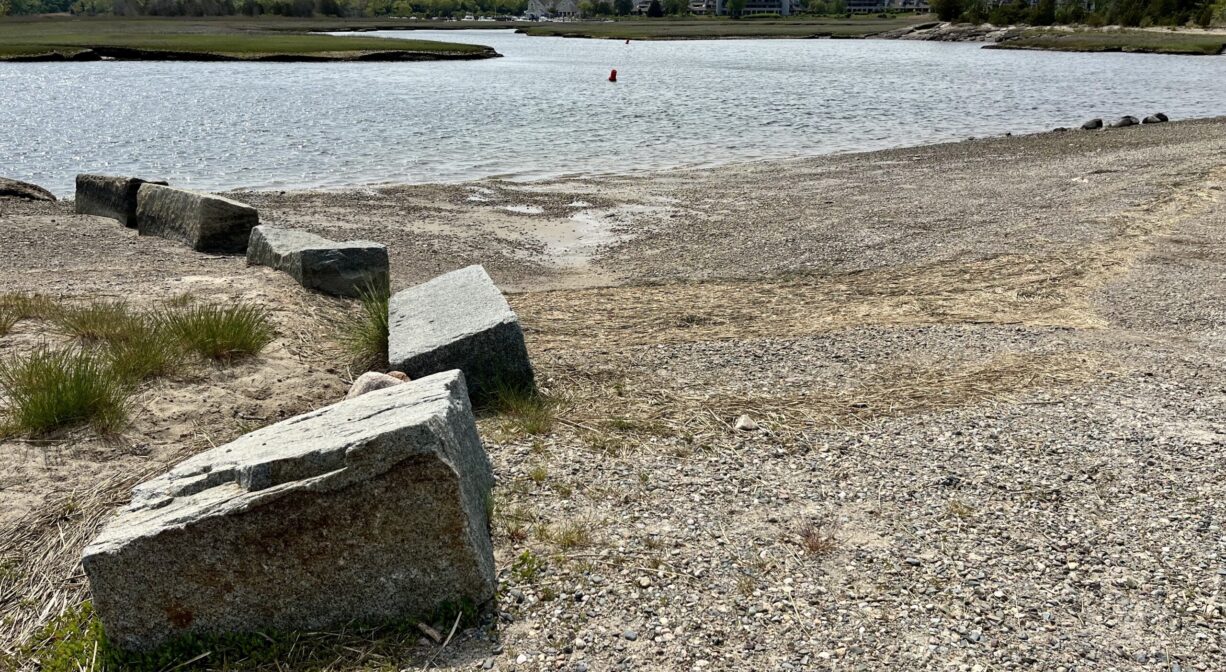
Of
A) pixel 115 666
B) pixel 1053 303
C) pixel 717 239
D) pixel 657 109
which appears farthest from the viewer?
pixel 657 109

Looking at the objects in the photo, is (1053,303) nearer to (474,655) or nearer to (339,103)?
(474,655)

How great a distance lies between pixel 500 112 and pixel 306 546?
37853 millimetres

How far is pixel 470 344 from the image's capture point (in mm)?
7117

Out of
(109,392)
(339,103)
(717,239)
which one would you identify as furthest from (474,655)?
(339,103)

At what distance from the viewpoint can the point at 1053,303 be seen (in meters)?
10.3

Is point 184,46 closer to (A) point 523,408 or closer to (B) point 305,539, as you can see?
(A) point 523,408

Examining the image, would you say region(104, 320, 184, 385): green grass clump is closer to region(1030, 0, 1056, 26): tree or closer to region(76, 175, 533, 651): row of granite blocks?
region(76, 175, 533, 651): row of granite blocks

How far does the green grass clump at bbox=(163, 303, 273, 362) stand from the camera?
7391mm

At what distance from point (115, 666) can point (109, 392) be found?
2.53 m

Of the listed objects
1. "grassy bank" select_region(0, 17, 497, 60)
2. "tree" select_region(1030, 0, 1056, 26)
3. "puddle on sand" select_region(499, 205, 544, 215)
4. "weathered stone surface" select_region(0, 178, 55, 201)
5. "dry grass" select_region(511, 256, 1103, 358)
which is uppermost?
"tree" select_region(1030, 0, 1056, 26)

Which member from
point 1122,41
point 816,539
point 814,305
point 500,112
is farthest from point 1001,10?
point 816,539

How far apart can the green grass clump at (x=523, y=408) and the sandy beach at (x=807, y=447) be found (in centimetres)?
9

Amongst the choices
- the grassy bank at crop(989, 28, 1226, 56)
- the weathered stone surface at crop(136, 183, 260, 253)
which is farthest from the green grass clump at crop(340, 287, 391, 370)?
the grassy bank at crop(989, 28, 1226, 56)

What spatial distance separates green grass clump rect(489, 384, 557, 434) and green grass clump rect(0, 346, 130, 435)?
2499 mm
